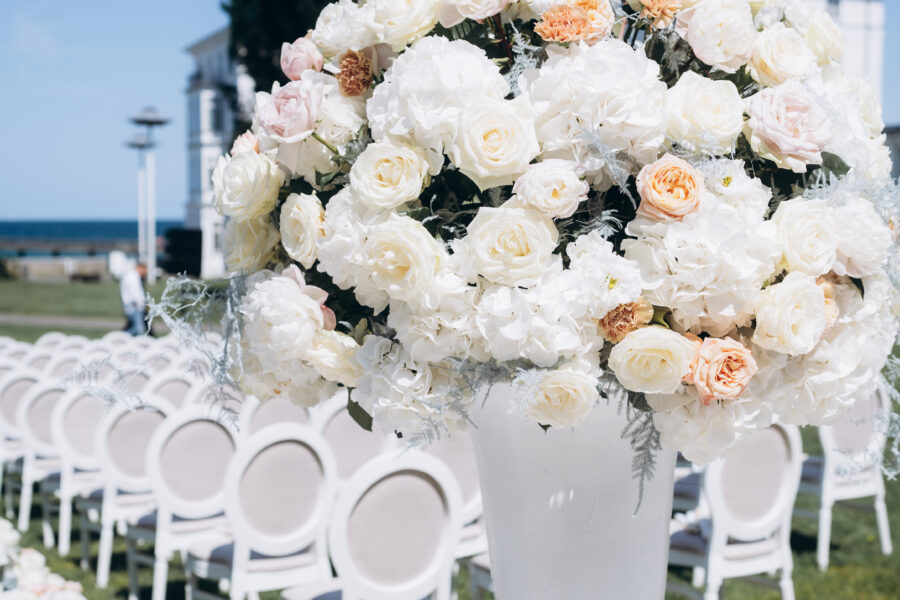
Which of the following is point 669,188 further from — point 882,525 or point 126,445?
point 882,525

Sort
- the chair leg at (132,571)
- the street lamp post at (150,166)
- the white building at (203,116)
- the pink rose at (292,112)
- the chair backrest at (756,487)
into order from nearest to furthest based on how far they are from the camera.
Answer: the pink rose at (292,112)
the chair backrest at (756,487)
the chair leg at (132,571)
the street lamp post at (150,166)
the white building at (203,116)

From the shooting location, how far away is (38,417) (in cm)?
560

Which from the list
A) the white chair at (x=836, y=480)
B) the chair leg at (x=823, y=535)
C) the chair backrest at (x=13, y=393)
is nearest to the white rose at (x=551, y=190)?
the white chair at (x=836, y=480)

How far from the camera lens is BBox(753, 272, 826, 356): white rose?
123 centimetres

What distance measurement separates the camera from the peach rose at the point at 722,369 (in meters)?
1.21

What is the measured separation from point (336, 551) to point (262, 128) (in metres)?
1.66

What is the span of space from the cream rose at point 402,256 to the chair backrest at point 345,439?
342cm

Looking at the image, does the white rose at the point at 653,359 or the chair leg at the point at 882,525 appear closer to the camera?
the white rose at the point at 653,359

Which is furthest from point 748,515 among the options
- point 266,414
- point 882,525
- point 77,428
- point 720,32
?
point 77,428

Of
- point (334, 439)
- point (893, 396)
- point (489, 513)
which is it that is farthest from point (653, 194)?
point (334, 439)

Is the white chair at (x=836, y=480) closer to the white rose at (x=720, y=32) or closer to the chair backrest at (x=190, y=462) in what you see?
the chair backrest at (x=190, y=462)

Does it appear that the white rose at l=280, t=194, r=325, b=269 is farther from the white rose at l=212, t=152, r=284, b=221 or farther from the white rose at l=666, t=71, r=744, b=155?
the white rose at l=666, t=71, r=744, b=155

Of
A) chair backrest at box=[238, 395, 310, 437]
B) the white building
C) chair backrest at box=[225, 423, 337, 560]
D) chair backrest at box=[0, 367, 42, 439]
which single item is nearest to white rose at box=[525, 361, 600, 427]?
chair backrest at box=[225, 423, 337, 560]

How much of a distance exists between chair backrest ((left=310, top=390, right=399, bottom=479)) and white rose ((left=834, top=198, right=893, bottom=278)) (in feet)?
11.5
